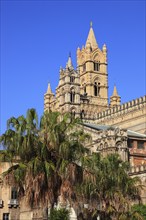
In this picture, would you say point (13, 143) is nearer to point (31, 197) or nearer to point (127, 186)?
point (31, 197)

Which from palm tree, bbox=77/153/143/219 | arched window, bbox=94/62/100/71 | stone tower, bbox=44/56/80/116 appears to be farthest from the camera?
arched window, bbox=94/62/100/71

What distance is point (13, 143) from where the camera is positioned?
26109mm

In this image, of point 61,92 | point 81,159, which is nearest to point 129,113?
point 61,92

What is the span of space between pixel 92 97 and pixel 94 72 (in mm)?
6801

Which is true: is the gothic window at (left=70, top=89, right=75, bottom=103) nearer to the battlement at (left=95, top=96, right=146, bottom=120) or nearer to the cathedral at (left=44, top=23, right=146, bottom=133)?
the cathedral at (left=44, top=23, right=146, bottom=133)

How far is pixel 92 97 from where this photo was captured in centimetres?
9475

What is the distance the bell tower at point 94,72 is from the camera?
3789 inches

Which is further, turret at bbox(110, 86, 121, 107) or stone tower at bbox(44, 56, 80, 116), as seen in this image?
turret at bbox(110, 86, 121, 107)

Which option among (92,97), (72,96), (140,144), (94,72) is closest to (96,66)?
(94,72)

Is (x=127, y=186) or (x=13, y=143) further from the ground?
(x=13, y=143)

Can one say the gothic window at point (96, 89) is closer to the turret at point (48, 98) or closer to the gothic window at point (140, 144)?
the turret at point (48, 98)

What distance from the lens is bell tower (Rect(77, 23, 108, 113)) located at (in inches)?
3789

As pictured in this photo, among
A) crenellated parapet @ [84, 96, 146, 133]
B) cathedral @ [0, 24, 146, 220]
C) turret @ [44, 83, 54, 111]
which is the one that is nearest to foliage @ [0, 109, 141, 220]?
cathedral @ [0, 24, 146, 220]

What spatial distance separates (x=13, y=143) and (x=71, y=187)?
14.4ft
